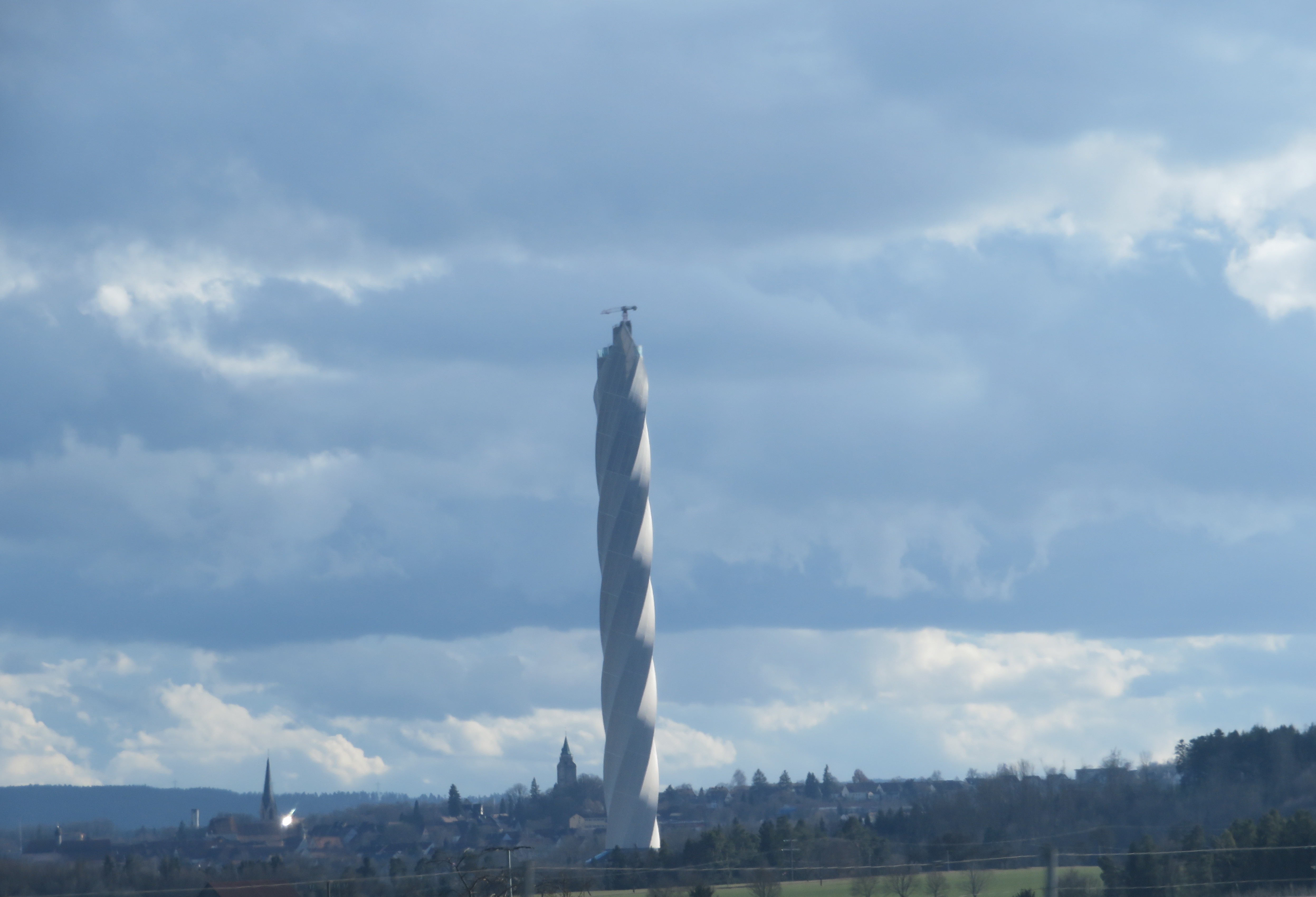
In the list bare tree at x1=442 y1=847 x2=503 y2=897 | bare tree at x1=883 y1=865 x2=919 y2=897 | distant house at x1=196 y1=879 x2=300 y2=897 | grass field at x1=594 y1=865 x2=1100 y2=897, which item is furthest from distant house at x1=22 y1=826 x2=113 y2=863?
bare tree at x1=442 y1=847 x2=503 y2=897

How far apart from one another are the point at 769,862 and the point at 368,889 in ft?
96.8

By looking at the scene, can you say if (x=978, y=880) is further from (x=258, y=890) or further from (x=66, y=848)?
(x=66, y=848)

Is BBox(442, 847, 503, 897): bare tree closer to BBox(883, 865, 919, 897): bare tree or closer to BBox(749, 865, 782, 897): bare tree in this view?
BBox(749, 865, 782, 897): bare tree

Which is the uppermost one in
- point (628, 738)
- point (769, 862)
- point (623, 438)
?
point (623, 438)

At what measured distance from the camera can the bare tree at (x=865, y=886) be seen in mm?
75750

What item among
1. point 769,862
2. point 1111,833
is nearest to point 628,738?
point 769,862

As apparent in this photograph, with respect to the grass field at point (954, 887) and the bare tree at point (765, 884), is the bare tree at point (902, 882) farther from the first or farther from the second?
the bare tree at point (765, 884)

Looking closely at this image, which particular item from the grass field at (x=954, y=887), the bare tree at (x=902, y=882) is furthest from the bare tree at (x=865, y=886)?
the bare tree at (x=902, y=882)

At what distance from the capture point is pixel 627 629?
10869 centimetres

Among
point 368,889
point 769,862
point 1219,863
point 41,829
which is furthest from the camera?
point 41,829

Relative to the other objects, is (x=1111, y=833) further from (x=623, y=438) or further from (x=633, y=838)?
(x=623, y=438)

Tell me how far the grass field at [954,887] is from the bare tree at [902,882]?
17.4 inches

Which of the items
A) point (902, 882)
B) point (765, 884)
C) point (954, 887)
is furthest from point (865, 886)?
point (765, 884)

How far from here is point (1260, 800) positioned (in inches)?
4237
